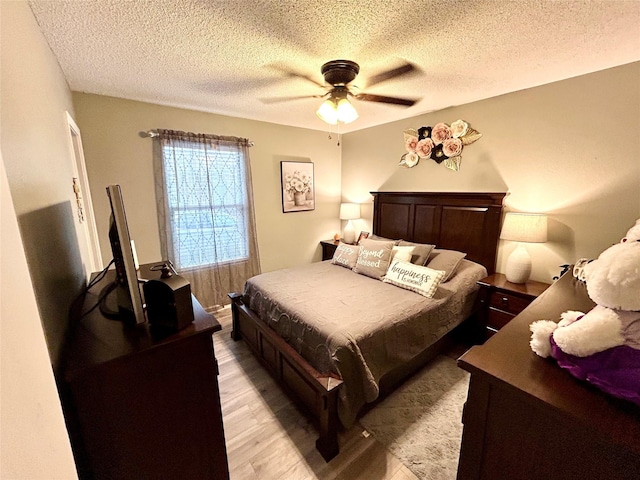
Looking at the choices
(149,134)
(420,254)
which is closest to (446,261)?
(420,254)

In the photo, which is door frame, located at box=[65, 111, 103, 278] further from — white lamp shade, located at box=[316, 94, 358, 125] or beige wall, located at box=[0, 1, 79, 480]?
white lamp shade, located at box=[316, 94, 358, 125]

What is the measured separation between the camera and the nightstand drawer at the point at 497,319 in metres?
2.31

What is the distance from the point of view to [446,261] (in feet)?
8.38

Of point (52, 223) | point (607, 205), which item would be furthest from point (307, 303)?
point (607, 205)

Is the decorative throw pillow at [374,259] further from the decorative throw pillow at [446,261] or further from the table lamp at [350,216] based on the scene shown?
the table lamp at [350,216]

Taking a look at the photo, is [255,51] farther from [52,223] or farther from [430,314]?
[430,314]

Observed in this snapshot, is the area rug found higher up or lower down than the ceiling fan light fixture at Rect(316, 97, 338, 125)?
lower down

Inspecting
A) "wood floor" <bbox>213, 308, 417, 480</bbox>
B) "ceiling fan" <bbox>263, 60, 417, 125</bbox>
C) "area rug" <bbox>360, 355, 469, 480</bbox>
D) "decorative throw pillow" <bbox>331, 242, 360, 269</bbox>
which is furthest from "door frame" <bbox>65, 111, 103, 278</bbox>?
"area rug" <bbox>360, 355, 469, 480</bbox>

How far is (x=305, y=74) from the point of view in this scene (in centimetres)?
199

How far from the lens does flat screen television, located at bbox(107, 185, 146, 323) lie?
2.80 feet

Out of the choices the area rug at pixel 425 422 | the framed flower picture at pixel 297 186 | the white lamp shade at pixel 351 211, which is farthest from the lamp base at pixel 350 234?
the area rug at pixel 425 422

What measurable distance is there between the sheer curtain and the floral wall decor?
6.64 feet

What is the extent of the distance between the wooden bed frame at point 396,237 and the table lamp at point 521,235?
0.27 m

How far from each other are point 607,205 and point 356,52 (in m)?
2.25
